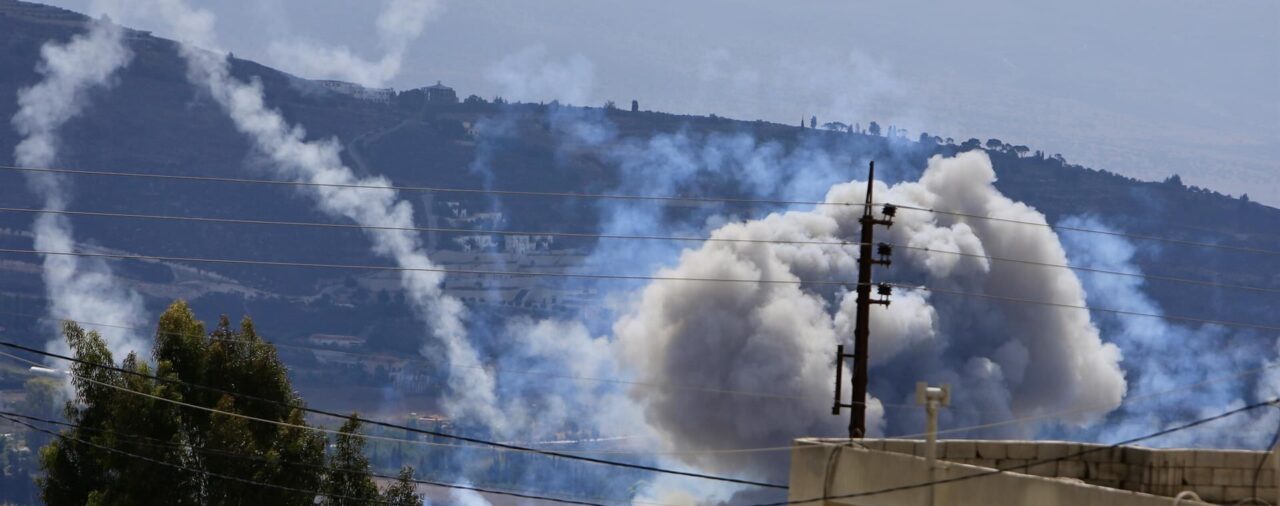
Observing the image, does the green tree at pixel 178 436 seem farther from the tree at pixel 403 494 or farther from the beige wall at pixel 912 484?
the beige wall at pixel 912 484

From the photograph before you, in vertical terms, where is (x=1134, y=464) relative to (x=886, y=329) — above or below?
below

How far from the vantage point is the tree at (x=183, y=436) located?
167 feet

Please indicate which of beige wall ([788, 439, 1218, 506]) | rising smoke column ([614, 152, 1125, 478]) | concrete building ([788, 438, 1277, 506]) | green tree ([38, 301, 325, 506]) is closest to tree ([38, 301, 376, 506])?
green tree ([38, 301, 325, 506])

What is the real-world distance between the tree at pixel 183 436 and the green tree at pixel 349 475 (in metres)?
0.08

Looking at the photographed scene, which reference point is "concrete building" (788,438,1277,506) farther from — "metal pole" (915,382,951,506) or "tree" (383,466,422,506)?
"tree" (383,466,422,506)

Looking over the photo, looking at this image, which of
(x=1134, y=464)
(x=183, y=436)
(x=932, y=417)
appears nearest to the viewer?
(x=932, y=417)

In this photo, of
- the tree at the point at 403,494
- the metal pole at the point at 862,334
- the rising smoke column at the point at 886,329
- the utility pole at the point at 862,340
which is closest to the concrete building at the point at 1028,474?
the utility pole at the point at 862,340

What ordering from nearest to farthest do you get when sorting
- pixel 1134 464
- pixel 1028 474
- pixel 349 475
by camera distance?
pixel 1028 474 < pixel 1134 464 < pixel 349 475

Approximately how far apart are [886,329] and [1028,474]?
83855 mm

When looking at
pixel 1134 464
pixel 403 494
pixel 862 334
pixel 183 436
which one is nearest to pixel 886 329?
pixel 403 494

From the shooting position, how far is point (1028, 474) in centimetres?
2705

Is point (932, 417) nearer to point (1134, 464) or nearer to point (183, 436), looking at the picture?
point (1134, 464)

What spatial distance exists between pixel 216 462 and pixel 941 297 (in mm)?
69571

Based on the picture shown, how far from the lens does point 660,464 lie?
176 metres
